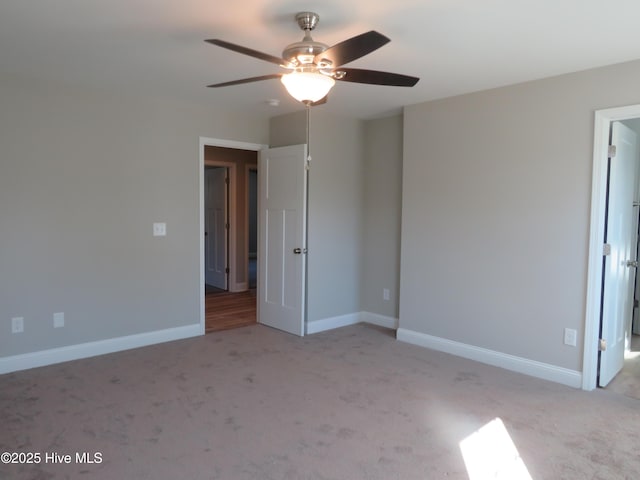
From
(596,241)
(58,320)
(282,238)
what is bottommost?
(58,320)

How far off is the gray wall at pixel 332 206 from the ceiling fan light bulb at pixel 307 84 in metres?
2.49

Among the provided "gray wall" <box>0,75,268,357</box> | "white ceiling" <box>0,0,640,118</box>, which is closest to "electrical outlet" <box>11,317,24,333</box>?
"gray wall" <box>0,75,268,357</box>

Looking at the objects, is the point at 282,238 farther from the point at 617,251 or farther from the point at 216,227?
the point at 617,251

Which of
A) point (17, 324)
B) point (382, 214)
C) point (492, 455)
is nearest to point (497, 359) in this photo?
point (492, 455)

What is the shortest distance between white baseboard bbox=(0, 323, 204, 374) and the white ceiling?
226 centimetres

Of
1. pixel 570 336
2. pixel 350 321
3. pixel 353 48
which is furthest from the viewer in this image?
pixel 350 321

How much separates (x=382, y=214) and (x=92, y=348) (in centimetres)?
324

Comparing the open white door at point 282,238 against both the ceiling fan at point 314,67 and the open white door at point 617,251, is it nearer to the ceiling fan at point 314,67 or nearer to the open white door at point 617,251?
the ceiling fan at point 314,67

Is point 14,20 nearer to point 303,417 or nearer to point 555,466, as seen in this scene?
point 303,417

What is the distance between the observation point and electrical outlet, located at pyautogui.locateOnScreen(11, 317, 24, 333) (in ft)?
11.9

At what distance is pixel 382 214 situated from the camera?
5145 millimetres

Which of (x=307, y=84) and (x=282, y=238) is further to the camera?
(x=282, y=238)

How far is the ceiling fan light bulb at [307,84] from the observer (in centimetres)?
220

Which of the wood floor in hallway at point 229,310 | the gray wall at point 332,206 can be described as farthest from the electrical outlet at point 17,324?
the gray wall at point 332,206
